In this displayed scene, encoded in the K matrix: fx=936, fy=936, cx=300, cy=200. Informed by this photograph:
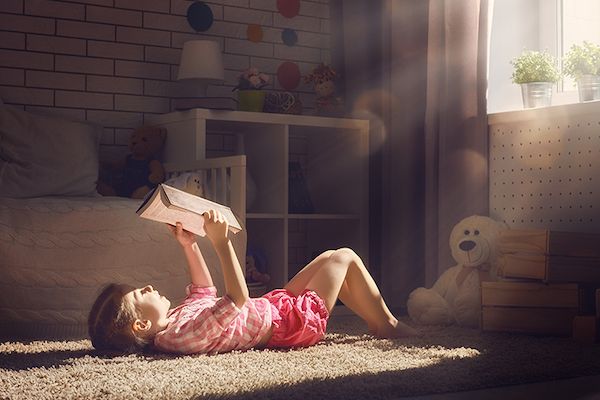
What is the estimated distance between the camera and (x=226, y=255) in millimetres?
2270

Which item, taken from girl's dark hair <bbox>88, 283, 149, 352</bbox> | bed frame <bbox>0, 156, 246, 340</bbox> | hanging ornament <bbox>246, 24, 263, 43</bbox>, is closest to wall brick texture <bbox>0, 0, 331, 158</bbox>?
hanging ornament <bbox>246, 24, 263, 43</bbox>

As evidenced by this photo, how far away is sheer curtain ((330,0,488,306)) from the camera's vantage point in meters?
3.39

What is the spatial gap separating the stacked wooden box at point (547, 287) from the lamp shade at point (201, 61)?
4.39 feet

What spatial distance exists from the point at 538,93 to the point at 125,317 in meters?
1.78

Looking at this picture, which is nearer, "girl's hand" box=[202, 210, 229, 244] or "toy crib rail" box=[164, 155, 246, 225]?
"girl's hand" box=[202, 210, 229, 244]

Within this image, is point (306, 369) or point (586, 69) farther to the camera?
point (586, 69)

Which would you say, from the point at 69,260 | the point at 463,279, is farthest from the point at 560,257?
the point at 69,260

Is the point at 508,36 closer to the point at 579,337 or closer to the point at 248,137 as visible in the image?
the point at 248,137

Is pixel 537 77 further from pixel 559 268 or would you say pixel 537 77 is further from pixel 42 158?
pixel 42 158

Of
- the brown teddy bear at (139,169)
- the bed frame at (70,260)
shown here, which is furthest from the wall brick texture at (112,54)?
the bed frame at (70,260)

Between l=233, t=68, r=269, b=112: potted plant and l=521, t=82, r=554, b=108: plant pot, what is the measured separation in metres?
1.00

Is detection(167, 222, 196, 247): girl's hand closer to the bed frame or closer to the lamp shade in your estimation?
the bed frame

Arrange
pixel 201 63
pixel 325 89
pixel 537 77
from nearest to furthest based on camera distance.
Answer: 1. pixel 537 77
2. pixel 201 63
3. pixel 325 89

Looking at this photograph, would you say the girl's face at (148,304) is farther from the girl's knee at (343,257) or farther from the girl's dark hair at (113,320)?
the girl's knee at (343,257)
